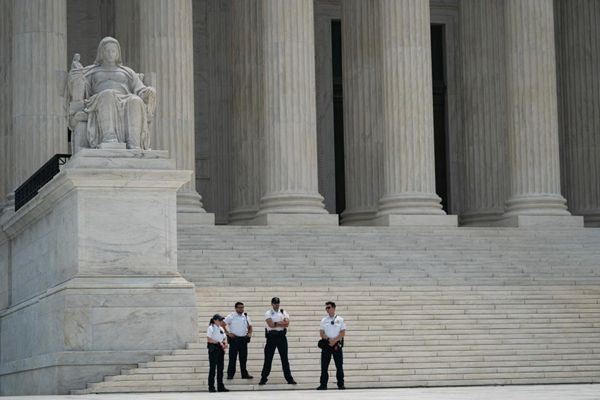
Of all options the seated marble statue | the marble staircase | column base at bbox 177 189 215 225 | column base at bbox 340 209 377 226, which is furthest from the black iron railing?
column base at bbox 340 209 377 226

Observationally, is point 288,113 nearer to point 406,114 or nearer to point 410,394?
point 406,114

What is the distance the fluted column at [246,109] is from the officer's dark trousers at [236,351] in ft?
79.8

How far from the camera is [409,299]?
160ft

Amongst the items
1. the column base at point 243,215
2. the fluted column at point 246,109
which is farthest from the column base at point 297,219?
the fluted column at point 246,109

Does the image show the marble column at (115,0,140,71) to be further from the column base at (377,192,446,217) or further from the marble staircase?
the column base at (377,192,446,217)

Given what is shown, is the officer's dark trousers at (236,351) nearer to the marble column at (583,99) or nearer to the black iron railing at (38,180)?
the black iron railing at (38,180)

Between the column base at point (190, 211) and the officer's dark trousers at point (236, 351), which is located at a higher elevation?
the column base at point (190, 211)

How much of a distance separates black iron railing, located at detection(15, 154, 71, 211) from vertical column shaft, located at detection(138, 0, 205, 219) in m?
7.46

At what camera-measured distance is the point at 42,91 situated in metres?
57.6

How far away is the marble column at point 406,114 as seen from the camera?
62.1 m

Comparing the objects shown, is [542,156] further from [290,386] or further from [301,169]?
[290,386]

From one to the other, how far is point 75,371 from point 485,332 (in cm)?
1314

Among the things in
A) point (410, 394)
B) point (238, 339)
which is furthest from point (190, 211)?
point (410, 394)

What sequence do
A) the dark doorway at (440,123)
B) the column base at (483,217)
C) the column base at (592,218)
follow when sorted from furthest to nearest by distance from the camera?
the dark doorway at (440,123)
the column base at (592,218)
the column base at (483,217)
